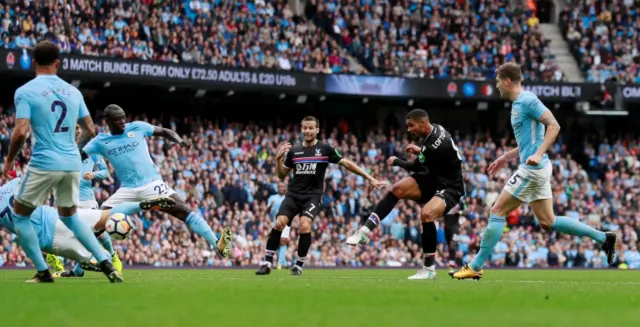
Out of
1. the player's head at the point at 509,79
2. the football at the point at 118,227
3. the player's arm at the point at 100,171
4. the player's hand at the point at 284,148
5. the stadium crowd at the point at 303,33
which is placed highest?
the stadium crowd at the point at 303,33

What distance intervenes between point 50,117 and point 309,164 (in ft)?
22.4

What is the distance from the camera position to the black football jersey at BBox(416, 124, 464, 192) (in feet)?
48.7

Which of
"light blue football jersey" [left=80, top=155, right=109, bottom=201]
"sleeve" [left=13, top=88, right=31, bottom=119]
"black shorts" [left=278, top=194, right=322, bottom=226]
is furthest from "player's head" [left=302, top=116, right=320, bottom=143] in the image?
"sleeve" [left=13, top=88, right=31, bottom=119]

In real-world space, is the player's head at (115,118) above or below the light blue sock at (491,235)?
above

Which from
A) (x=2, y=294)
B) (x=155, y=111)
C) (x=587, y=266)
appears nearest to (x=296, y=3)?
(x=155, y=111)

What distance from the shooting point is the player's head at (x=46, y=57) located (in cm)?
1112

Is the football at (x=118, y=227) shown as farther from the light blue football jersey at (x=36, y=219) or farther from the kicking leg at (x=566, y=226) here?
the kicking leg at (x=566, y=226)

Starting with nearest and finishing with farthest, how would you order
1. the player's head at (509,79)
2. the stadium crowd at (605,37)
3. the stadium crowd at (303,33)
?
the player's head at (509,79) → the stadium crowd at (303,33) → the stadium crowd at (605,37)

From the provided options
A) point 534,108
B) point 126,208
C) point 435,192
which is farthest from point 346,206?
point 534,108

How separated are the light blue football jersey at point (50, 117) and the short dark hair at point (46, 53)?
15 centimetres

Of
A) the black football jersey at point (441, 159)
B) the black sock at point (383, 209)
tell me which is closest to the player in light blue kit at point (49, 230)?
the black sock at point (383, 209)

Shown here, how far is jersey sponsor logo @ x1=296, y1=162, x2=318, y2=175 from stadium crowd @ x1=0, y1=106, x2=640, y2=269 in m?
10.1

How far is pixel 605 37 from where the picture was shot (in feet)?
141

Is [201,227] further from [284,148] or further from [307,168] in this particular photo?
[307,168]
